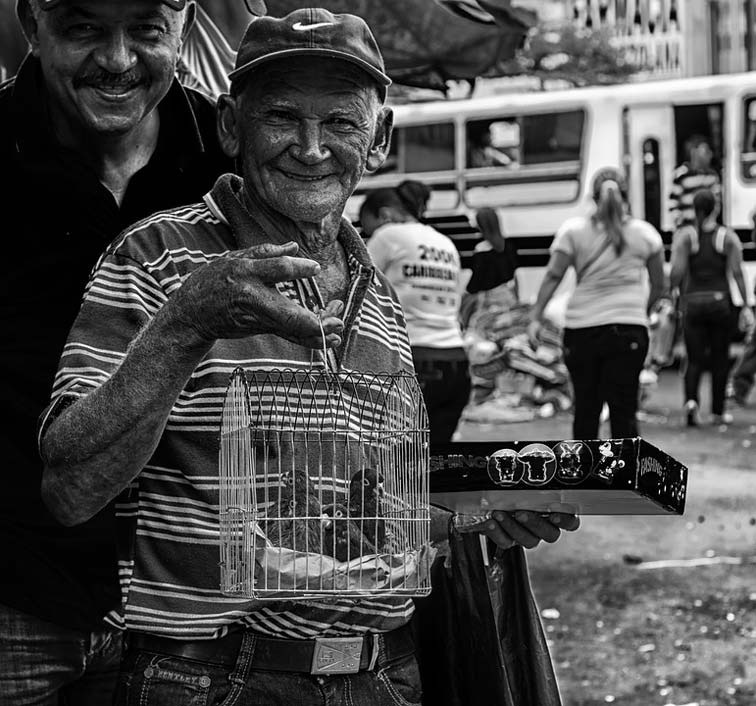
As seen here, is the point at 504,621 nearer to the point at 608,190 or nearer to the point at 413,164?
the point at 608,190

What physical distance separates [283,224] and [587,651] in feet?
14.3

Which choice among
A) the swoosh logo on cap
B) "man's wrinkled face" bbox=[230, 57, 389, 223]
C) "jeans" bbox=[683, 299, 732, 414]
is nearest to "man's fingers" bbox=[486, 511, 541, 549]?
"man's wrinkled face" bbox=[230, 57, 389, 223]

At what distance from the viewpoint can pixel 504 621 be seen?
2.51 m

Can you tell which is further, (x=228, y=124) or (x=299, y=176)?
(x=228, y=124)

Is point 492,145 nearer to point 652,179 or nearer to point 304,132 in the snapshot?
point 652,179

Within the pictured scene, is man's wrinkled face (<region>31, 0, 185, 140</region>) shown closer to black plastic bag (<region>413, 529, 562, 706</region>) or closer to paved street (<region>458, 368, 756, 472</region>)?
black plastic bag (<region>413, 529, 562, 706</region>)

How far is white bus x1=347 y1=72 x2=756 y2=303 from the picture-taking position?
19203mm

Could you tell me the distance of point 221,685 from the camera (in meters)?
2.12

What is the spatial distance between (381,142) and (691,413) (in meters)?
10.9

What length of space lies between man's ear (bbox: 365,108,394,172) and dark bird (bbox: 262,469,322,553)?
0.63m

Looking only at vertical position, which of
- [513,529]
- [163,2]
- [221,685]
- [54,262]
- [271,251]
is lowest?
[221,685]

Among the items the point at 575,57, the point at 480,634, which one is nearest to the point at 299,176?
the point at 480,634

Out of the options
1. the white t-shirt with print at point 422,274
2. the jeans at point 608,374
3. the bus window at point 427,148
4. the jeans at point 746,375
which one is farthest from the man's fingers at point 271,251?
the bus window at point 427,148

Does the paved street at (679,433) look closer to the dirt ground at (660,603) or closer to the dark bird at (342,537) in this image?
the dirt ground at (660,603)
